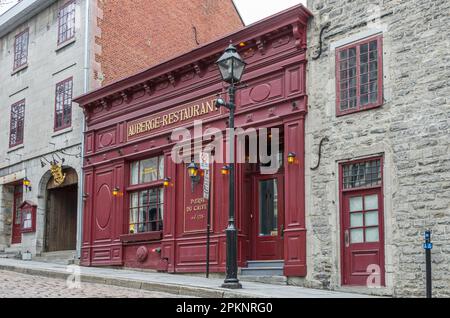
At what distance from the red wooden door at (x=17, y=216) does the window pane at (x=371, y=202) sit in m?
14.3

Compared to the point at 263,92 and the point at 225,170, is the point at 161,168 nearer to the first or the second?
the point at 225,170

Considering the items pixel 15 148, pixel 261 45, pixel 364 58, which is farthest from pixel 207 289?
pixel 15 148

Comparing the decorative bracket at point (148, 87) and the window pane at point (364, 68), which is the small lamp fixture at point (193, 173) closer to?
the decorative bracket at point (148, 87)

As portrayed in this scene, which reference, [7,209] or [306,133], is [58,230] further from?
[306,133]

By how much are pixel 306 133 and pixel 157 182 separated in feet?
16.9

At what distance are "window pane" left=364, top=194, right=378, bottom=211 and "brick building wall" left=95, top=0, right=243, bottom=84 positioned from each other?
10.7 metres

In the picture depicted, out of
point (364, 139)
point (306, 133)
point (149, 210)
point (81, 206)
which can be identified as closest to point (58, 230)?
point (81, 206)

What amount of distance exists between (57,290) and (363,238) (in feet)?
19.4

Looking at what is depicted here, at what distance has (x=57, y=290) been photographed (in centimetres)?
1269

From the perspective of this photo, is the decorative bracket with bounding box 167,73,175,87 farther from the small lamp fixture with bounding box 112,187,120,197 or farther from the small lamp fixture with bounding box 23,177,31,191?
the small lamp fixture with bounding box 23,177,31,191

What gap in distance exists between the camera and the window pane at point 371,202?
13.3 m

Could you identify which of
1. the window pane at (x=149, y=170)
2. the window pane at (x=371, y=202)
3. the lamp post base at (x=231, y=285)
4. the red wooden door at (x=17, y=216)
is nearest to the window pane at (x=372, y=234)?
the window pane at (x=371, y=202)

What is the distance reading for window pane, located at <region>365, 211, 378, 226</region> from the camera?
522 inches
